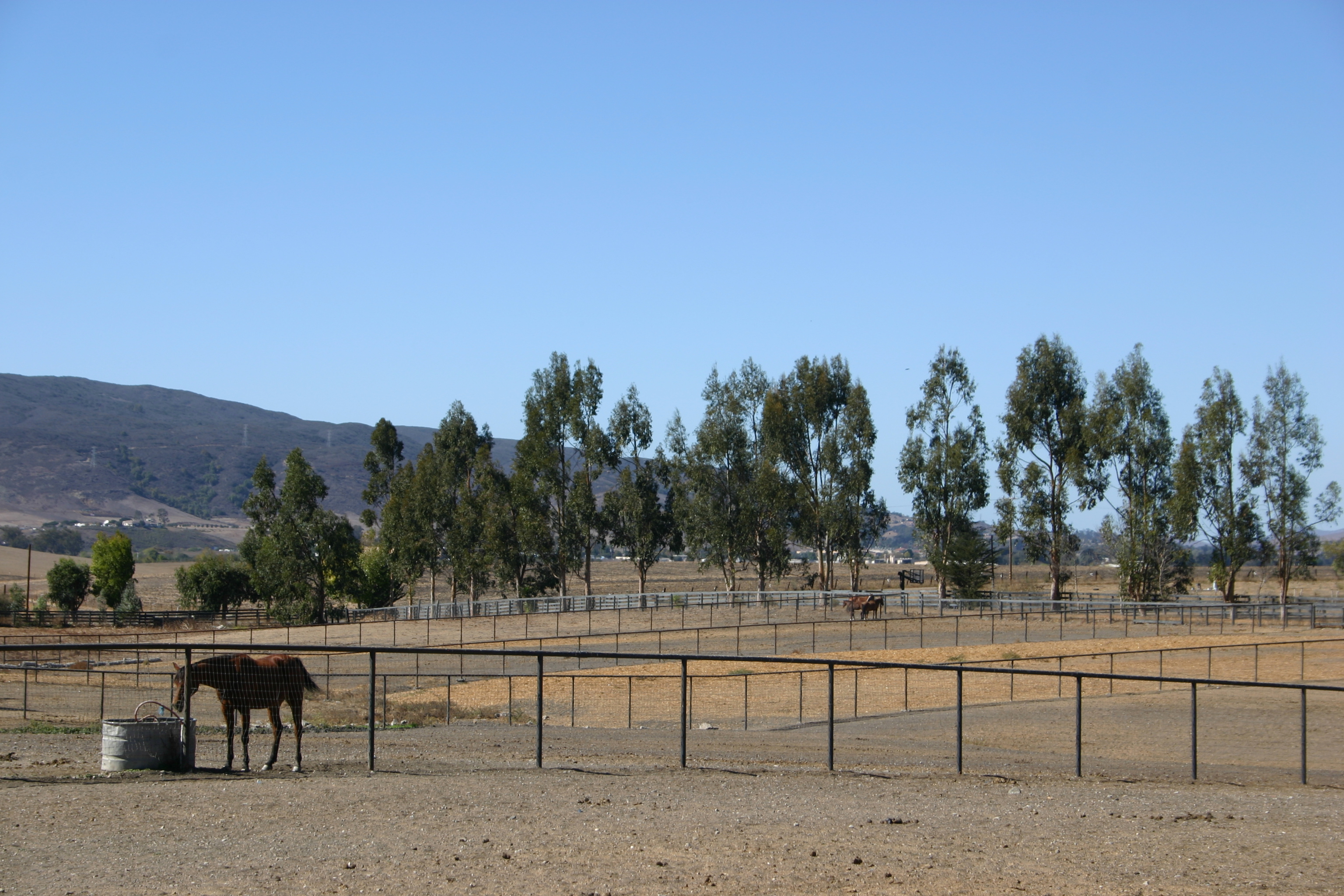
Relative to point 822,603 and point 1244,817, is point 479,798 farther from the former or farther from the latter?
point 822,603

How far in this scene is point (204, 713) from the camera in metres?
24.4

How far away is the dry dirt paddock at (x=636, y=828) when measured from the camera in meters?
9.30

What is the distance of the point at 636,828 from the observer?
11156 mm

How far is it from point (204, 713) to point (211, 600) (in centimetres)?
6845

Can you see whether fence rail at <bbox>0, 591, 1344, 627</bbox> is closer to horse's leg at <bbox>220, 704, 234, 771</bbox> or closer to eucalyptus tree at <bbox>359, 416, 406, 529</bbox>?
eucalyptus tree at <bbox>359, 416, 406, 529</bbox>

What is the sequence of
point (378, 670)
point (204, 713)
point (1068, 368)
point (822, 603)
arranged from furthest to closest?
point (1068, 368) → point (822, 603) → point (378, 670) → point (204, 713)

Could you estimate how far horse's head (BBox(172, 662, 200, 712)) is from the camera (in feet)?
46.6

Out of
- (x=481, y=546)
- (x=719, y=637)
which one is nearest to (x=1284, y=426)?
(x=719, y=637)

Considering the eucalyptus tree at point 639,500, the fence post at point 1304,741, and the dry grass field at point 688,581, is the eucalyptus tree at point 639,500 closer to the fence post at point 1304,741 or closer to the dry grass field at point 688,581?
the dry grass field at point 688,581

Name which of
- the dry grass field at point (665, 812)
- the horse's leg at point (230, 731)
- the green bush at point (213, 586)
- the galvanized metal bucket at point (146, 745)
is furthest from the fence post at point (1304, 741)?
the green bush at point (213, 586)

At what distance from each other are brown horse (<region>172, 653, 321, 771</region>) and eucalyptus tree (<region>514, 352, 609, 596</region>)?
64.0 m

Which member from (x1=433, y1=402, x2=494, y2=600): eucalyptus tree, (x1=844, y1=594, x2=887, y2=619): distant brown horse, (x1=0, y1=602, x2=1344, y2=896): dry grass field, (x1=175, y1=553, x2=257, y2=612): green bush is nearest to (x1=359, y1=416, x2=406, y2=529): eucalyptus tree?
(x1=433, y1=402, x2=494, y2=600): eucalyptus tree

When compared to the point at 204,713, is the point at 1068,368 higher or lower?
higher

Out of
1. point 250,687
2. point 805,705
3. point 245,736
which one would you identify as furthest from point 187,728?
point 805,705
